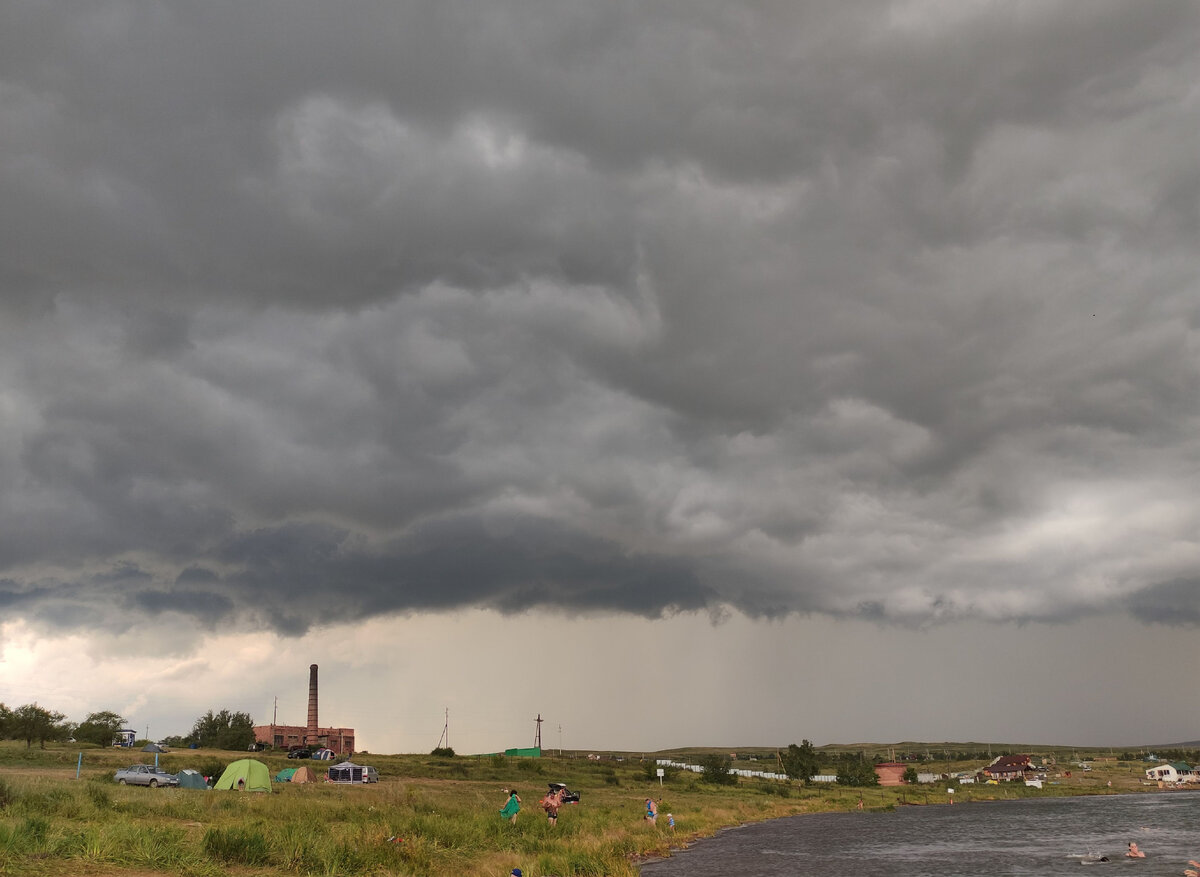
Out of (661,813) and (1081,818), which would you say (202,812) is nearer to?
(661,813)

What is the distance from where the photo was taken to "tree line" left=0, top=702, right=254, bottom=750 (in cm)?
12938

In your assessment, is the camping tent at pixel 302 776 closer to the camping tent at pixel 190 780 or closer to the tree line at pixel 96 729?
the camping tent at pixel 190 780

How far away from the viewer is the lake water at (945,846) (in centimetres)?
4484

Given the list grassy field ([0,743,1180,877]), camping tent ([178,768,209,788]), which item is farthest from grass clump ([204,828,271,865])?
camping tent ([178,768,209,788])

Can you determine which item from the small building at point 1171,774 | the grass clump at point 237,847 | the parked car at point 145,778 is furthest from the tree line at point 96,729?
the small building at point 1171,774

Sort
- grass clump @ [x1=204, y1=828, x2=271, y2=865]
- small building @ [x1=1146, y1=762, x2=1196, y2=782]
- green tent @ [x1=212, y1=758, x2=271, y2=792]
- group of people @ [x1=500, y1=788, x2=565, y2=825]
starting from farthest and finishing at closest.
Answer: small building @ [x1=1146, y1=762, x2=1196, y2=782] < green tent @ [x1=212, y1=758, x2=271, y2=792] < group of people @ [x1=500, y1=788, x2=565, y2=825] < grass clump @ [x1=204, y1=828, x2=271, y2=865]

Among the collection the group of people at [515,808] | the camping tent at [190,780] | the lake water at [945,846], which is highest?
the group of people at [515,808]

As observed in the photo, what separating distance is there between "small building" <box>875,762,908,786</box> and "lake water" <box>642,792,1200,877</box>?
65.9m

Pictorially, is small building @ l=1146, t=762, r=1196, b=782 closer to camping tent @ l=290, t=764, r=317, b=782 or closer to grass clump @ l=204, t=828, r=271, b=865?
camping tent @ l=290, t=764, r=317, b=782

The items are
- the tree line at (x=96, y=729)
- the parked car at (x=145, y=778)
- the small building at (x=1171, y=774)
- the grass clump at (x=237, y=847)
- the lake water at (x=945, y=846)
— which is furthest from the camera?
the small building at (x=1171, y=774)

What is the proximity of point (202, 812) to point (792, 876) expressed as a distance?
2697cm

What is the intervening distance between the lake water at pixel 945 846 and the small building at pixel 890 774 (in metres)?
65.9

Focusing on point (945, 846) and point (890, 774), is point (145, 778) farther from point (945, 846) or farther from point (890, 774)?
point (890, 774)

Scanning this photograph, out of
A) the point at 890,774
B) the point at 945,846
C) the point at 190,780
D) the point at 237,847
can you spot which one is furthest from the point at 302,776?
the point at 890,774
